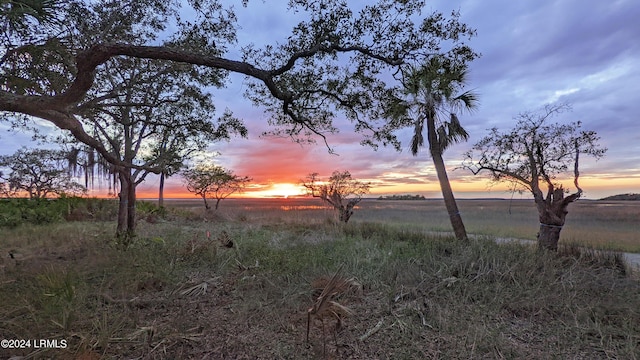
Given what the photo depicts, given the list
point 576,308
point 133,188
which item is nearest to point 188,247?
point 133,188

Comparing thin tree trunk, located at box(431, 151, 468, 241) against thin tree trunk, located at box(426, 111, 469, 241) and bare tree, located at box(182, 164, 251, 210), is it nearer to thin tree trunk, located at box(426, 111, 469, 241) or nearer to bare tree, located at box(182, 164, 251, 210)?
thin tree trunk, located at box(426, 111, 469, 241)

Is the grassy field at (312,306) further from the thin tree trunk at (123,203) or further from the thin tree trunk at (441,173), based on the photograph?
the thin tree trunk at (441,173)

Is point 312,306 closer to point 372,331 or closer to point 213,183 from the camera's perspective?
point 372,331

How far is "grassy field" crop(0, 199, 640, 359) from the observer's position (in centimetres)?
355

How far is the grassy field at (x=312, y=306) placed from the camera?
3.55 meters

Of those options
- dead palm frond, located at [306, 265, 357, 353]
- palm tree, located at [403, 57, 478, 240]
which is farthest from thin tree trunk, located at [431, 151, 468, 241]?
dead palm frond, located at [306, 265, 357, 353]

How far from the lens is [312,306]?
14.0 ft

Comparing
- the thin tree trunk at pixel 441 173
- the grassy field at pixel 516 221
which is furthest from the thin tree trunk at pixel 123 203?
the grassy field at pixel 516 221

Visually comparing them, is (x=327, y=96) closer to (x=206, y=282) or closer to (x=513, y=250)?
(x=206, y=282)

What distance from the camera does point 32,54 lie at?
5.29m

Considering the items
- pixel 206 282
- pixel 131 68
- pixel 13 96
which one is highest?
pixel 131 68

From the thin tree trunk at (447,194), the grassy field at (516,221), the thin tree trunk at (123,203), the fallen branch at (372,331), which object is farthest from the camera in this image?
the grassy field at (516,221)

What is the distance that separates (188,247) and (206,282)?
2185 millimetres

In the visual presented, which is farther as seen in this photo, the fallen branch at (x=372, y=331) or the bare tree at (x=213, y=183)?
the bare tree at (x=213, y=183)
